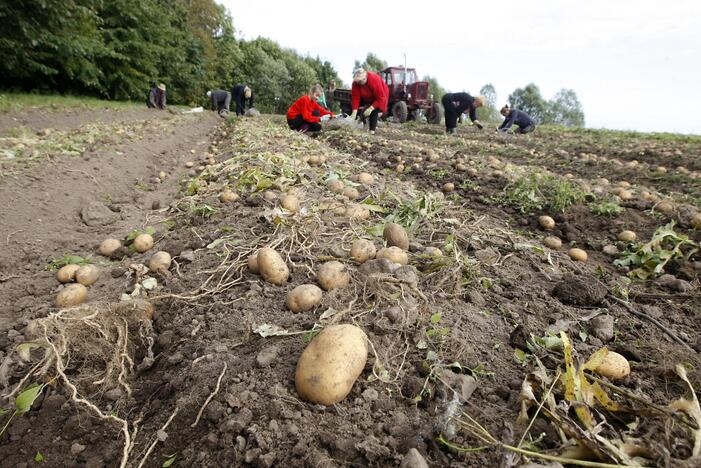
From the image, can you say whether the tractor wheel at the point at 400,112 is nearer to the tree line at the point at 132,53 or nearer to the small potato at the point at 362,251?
the tree line at the point at 132,53

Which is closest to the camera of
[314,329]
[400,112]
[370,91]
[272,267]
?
[314,329]

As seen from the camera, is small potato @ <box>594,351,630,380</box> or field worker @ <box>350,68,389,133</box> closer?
small potato @ <box>594,351,630,380</box>

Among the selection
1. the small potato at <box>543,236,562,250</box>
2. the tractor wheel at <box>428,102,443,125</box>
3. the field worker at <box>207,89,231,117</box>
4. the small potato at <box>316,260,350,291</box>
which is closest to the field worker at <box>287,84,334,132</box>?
the small potato at <box>543,236,562,250</box>

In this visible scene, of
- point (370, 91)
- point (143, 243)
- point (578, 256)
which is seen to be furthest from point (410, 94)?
point (143, 243)

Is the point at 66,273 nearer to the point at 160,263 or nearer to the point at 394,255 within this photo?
the point at 160,263

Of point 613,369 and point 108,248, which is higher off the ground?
point 613,369

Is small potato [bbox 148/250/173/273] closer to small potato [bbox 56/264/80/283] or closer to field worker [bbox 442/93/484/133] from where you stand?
small potato [bbox 56/264/80/283]

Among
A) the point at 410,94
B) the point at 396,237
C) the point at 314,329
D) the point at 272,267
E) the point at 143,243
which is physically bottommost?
the point at 143,243

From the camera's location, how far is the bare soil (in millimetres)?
1394

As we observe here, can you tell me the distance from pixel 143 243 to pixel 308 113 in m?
7.19

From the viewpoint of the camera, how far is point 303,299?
2.00m

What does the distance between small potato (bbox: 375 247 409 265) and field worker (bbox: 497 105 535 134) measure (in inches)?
441

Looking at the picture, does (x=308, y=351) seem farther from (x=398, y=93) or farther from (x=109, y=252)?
(x=398, y=93)

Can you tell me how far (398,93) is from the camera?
53.9 ft
